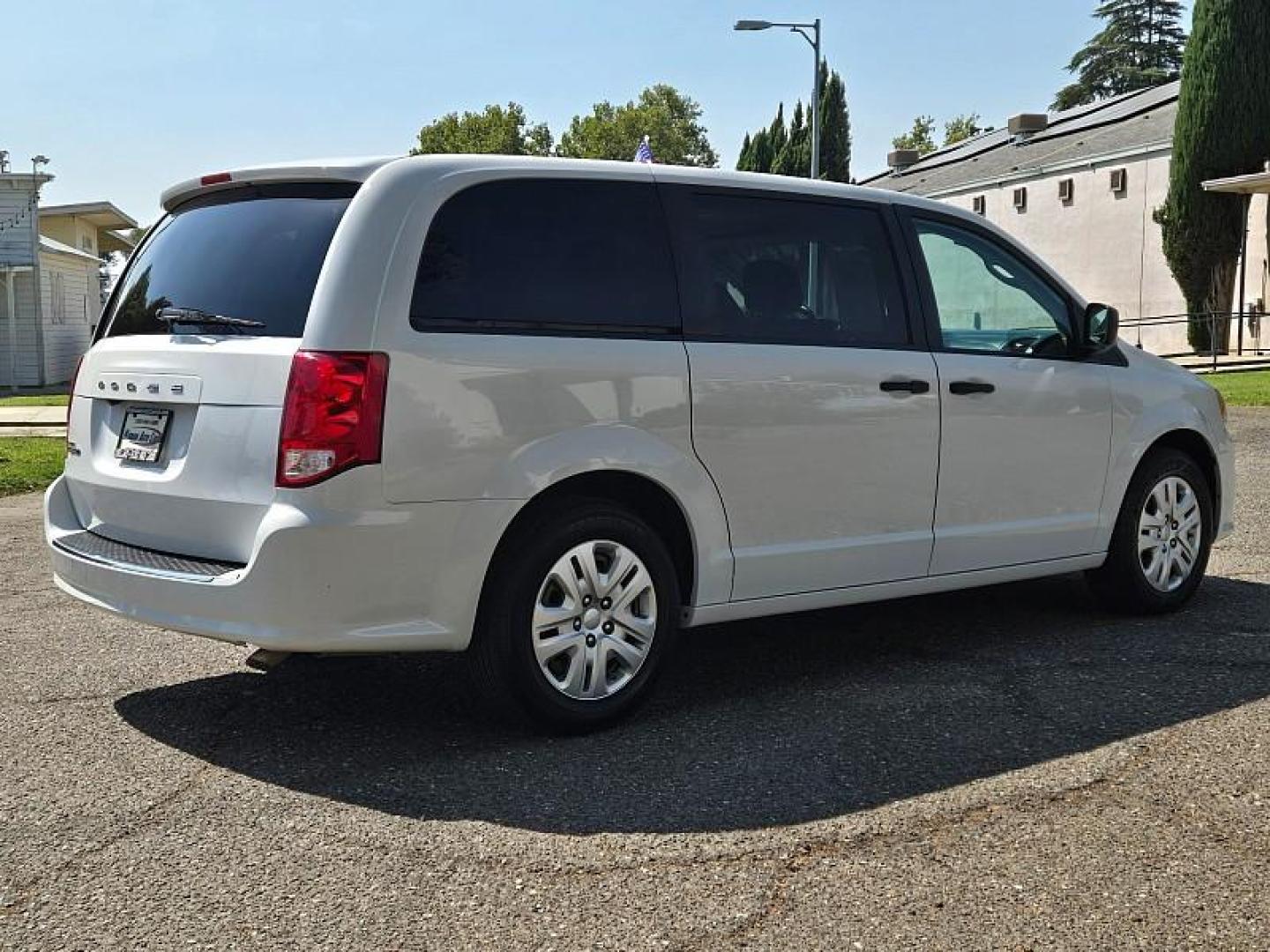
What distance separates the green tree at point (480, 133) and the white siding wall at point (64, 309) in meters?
59.2

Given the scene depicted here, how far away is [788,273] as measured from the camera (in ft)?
17.4

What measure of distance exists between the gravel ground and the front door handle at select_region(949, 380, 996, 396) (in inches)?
42.2

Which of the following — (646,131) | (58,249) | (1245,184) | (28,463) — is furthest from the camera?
(646,131)

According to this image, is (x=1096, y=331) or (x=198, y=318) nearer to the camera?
(x=198, y=318)

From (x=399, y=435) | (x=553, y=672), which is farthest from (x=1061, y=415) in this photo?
(x=399, y=435)

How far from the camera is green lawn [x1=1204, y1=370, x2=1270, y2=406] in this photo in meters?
17.8

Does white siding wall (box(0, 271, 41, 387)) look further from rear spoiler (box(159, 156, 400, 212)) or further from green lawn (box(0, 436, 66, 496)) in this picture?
rear spoiler (box(159, 156, 400, 212))

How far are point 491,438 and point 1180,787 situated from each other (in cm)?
229

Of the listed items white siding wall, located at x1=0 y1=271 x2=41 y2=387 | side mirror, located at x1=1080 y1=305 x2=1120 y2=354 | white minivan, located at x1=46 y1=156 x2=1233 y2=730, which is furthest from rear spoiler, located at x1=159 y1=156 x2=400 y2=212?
white siding wall, located at x1=0 y1=271 x2=41 y2=387

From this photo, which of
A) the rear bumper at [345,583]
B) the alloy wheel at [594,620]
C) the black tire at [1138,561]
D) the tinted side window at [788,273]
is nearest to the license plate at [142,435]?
the rear bumper at [345,583]

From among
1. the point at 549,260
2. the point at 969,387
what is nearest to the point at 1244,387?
the point at 969,387

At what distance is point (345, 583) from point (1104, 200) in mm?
34218

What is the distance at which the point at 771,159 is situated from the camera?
6838 centimetres

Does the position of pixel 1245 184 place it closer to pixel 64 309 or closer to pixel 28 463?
pixel 28 463
